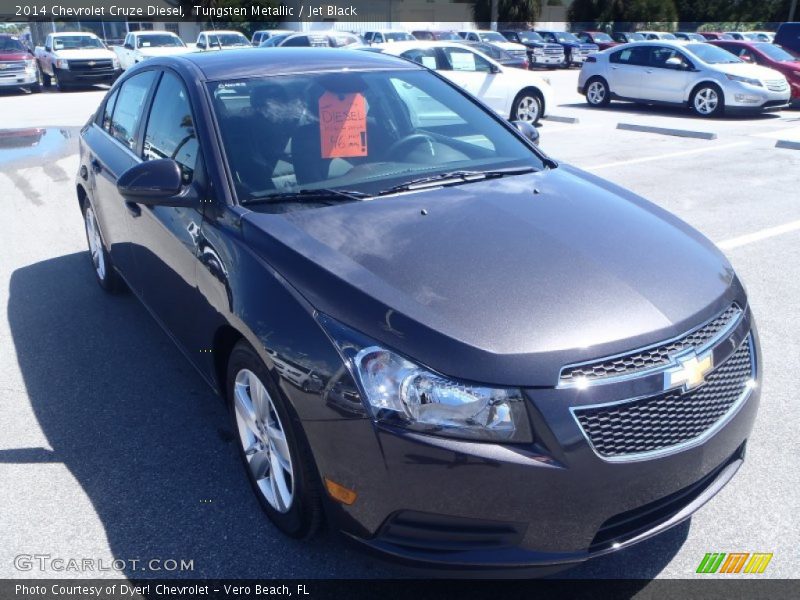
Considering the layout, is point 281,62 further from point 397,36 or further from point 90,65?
point 397,36

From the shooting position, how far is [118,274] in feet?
16.6

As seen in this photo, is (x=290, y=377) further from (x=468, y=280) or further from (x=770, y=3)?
(x=770, y=3)

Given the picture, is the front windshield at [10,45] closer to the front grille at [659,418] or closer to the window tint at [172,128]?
the window tint at [172,128]

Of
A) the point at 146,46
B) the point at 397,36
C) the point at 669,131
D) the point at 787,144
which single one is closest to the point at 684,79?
the point at 669,131

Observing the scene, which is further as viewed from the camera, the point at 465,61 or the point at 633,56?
the point at 633,56

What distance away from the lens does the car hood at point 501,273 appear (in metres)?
2.18

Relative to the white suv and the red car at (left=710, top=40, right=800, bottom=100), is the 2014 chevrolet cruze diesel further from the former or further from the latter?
the red car at (left=710, top=40, right=800, bottom=100)

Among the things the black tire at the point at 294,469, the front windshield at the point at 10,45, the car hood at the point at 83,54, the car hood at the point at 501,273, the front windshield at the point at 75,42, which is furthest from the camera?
the front windshield at the point at 75,42

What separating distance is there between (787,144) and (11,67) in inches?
754

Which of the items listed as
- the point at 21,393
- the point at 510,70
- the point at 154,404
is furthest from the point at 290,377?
the point at 510,70

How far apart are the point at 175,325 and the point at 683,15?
5991cm

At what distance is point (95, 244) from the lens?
543 centimetres

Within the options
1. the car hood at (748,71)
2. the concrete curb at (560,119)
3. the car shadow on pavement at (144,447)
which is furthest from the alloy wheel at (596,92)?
the car shadow on pavement at (144,447)

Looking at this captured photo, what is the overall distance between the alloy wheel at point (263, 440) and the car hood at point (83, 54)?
2102cm
